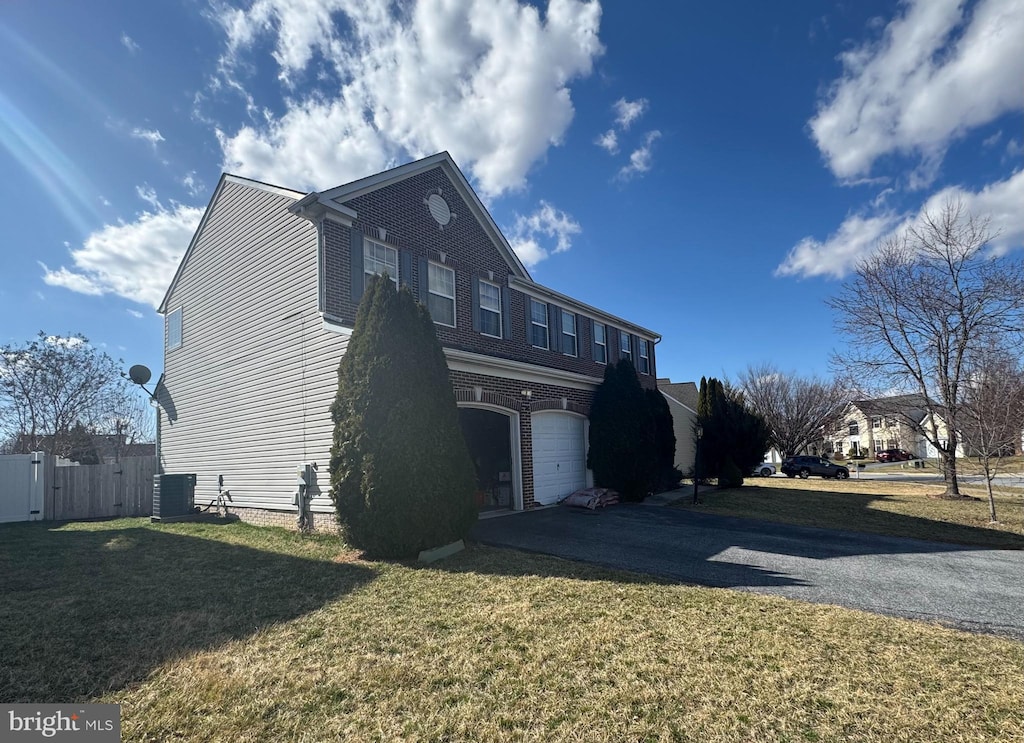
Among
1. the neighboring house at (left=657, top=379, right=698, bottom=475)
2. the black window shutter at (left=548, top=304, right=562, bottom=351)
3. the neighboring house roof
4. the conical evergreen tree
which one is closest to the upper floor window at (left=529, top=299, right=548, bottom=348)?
the black window shutter at (left=548, top=304, right=562, bottom=351)

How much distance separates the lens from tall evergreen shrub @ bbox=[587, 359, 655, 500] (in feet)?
44.9

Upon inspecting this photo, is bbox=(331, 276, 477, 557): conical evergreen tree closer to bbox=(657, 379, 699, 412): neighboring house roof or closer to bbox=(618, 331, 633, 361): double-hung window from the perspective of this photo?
bbox=(618, 331, 633, 361): double-hung window

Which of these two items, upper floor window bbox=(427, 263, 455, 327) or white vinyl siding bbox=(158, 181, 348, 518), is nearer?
white vinyl siding bbox=(158, 181, 348, 518)

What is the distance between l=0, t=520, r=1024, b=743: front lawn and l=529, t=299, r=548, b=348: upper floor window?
9.25 m

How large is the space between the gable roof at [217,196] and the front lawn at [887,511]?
41.5 ft

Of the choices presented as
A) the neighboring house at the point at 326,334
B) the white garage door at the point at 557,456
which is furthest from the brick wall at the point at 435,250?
the white garage door at the point at 557,456

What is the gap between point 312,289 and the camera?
33.4 ft

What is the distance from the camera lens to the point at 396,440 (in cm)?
750

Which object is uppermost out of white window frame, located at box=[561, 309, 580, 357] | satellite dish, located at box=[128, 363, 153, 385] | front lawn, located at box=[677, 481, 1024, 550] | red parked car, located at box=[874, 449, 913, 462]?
white window frame, located at box=[561, 309, 580, 357]

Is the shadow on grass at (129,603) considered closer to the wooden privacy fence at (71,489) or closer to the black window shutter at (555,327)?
the wooden privacy fence at (71,489)

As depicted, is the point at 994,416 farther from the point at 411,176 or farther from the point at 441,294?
the point at 411,176

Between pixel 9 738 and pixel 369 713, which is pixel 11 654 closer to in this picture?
pixel 9 738

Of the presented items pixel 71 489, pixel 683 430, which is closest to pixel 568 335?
pixel 683 430

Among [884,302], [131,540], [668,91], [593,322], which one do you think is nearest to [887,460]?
[884,302]
